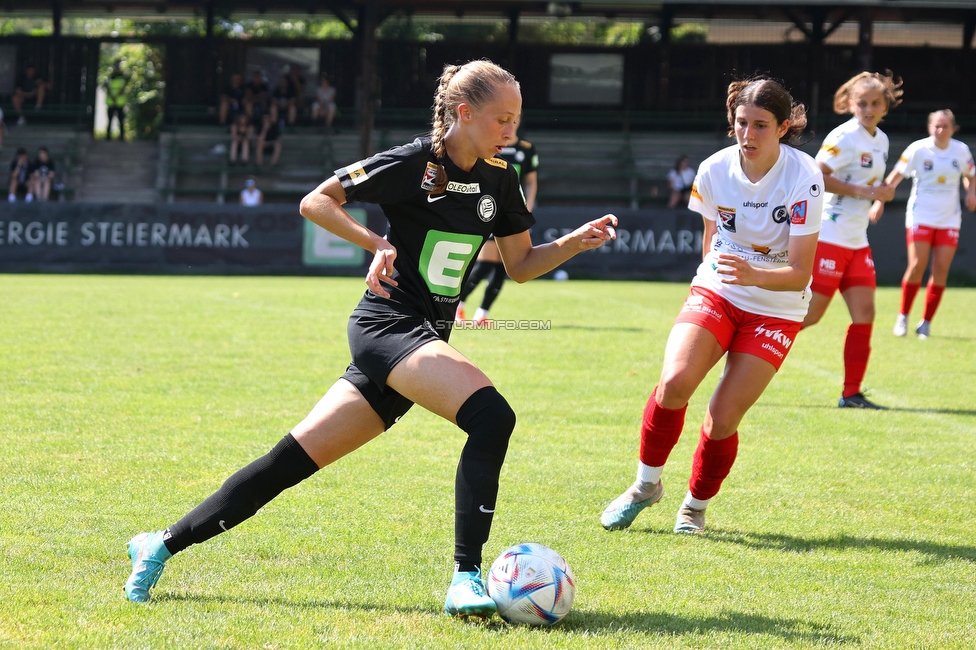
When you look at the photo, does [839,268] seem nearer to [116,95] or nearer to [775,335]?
[775,335]

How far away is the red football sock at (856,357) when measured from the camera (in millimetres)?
7566

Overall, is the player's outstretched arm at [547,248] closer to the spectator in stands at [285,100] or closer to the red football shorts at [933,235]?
the red football shorts at [933,235]

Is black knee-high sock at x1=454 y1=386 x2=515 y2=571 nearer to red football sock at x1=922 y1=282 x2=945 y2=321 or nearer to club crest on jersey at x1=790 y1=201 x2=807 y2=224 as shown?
club crest on jersey at x1=790 y1=201 x2=807 y2=224

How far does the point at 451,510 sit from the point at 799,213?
1.96 metres

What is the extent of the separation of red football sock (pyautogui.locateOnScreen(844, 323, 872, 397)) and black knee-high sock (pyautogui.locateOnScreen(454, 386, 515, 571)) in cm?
478

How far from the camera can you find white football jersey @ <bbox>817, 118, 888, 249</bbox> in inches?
298

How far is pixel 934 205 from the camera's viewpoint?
11.3 meters

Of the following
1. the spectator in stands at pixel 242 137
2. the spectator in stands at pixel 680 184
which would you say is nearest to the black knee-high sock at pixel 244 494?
the spectator in stands at pixel 680 184

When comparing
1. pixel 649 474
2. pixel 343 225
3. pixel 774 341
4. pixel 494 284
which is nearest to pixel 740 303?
pixel 774 341

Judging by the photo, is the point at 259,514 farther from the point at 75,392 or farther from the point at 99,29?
the point at 99,29

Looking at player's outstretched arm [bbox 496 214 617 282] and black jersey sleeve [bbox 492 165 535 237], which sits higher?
black jersey sleeve [bbox 492 165 535 237]

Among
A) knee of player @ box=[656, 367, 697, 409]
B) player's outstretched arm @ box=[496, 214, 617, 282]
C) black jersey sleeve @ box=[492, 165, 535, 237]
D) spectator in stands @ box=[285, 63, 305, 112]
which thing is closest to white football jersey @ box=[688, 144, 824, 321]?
knee of player @ box=[656, 367, 697, 409]

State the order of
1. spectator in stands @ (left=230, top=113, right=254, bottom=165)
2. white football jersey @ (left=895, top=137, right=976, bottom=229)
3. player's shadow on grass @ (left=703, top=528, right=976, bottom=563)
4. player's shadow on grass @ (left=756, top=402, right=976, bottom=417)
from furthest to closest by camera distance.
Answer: spectator in stands @ (left=230, top=113, right=254, bottom=165) → white football jersey @ (left=895, top=137, right=976, bottom=229) → player's shadow on grass @ (left=756, top=402, right=976, bottom=417) → player's shadow on grass @ (left=703, top=528, right=976, bottom=563)

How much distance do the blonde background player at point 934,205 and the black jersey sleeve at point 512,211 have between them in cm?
819
